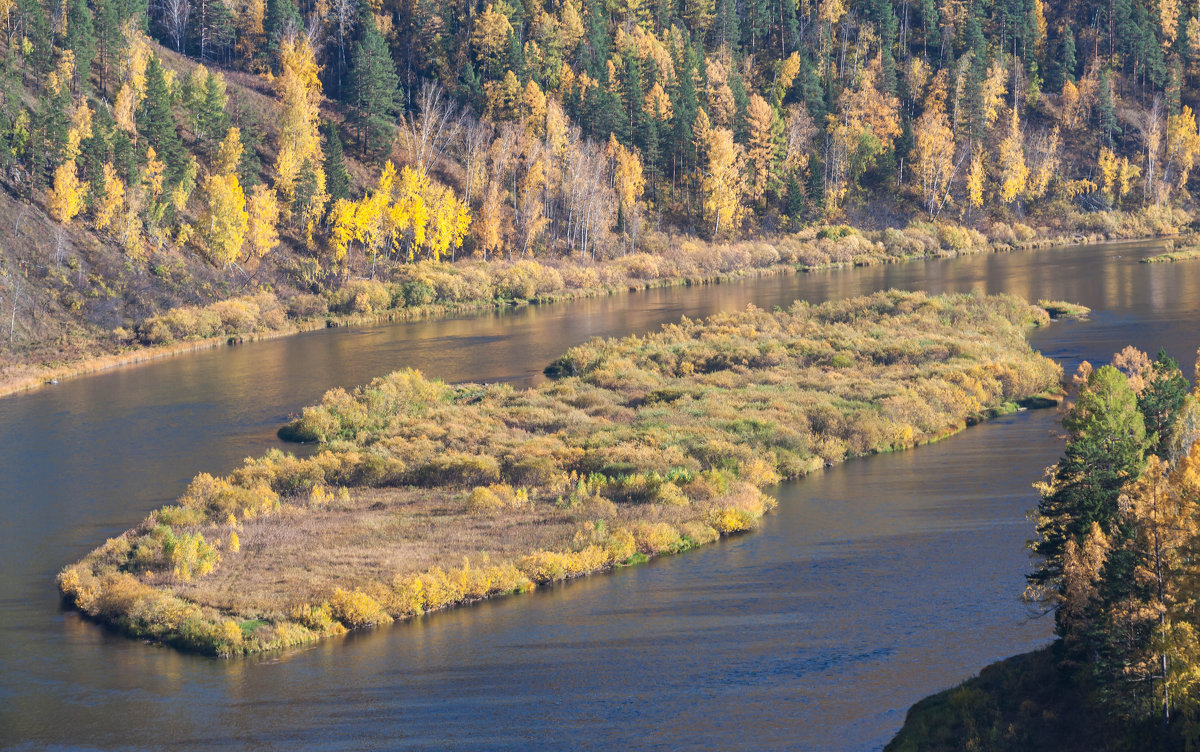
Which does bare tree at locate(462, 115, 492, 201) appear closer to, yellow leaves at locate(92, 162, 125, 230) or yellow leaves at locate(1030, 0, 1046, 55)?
yellow leaves at locate(92, 162, 125, 230)

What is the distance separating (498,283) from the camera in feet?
350

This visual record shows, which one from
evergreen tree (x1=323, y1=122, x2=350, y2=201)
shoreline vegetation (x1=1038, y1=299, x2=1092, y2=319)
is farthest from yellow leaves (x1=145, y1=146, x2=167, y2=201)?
shoreline vegetation (x1=1038, y1=299, x2=1092, y2=319)

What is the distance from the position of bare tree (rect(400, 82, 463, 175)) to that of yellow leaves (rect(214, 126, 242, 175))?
58.8 feet

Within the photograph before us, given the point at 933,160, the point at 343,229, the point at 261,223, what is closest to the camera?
the point at 261,223

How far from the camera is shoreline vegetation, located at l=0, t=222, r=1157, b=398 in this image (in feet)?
268

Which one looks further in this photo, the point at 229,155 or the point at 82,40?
the point at 82,40

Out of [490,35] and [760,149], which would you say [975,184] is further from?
[490,35]

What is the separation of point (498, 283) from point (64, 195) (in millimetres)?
36550

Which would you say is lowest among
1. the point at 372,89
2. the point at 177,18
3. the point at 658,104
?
the point at 658,104

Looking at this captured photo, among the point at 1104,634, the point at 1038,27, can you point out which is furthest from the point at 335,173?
the point at 1038,27

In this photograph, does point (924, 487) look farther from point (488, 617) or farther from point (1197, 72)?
point (1197, 72)

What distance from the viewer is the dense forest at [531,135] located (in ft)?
301

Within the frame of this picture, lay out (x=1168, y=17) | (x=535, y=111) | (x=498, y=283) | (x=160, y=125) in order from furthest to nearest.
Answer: (x=1168, y=17) < (x=535, y=111) < (x=498, y=283) < (x=160, y=125)

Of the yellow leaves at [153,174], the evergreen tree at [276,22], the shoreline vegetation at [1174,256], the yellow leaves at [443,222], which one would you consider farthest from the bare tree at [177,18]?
the shoreline vegetation at [1174,256]
